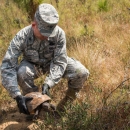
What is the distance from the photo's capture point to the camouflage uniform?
326 centimetres

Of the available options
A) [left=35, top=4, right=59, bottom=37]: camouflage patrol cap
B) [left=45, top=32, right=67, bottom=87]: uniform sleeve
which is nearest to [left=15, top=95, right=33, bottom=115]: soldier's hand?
[left=45, top=32, right=67, bottom=87]: uniform sleeve

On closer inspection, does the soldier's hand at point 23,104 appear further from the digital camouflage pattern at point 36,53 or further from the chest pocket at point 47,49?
the chest pocket at point 47,49

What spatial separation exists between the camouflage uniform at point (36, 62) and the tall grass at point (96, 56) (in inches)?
14.1

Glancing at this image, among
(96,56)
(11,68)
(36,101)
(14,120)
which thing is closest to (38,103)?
(36,101)

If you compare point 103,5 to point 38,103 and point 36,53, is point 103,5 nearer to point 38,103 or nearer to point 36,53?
point 36,53

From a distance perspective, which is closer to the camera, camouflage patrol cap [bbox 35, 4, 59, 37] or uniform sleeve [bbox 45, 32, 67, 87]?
camouflage patrol cap [bbox 35, 4, 59, 37]

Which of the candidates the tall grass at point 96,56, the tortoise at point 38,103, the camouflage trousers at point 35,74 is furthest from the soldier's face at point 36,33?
the tall grass at point 96,56

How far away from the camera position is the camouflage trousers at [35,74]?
337cm

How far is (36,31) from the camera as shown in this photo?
3252 millimetres

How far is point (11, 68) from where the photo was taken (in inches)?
129

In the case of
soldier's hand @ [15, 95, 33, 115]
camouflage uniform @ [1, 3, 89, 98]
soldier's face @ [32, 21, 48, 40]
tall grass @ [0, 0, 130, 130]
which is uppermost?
soldier's face @ [32, 21, 48, 40]

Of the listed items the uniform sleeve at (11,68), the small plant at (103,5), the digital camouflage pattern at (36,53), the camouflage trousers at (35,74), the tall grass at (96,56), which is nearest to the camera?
the tall grass at (96,56)

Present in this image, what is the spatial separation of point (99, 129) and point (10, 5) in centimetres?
555

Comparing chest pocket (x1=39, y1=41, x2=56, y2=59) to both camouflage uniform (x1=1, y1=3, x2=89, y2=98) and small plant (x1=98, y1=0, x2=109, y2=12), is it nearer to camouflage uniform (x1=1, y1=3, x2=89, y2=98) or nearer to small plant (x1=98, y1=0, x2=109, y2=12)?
camouflage uniform (x1=1, y1=3, x2=89, y2=98)
